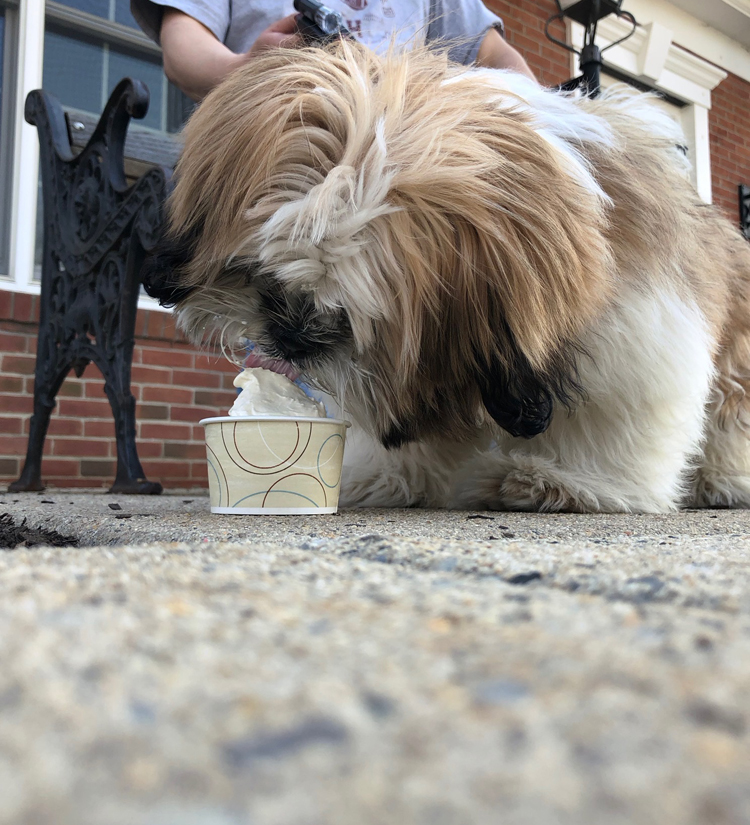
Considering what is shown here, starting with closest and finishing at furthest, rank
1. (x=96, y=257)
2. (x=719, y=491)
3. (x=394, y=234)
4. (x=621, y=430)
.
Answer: (x=394, y=234)
(x=621, y=430)
(x=719, y=491)
(x=96, y=257)

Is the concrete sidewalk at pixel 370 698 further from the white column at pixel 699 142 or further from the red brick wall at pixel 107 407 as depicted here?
the white column at pixel 699 142

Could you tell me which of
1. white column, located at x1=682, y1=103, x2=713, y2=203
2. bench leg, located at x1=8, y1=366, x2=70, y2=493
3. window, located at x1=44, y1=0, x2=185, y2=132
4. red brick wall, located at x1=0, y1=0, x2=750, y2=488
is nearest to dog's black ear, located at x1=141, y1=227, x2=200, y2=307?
bench leg, located at x1=8, y1=366, x2=70, y2=493

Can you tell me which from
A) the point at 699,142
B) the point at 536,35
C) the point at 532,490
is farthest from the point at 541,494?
the point at 699,142

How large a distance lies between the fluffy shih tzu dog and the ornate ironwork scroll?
2.82 feet

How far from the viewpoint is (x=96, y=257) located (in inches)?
104

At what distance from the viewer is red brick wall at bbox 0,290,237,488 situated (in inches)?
137

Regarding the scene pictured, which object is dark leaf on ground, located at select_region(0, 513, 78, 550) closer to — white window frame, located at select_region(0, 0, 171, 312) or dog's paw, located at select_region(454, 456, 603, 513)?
dog's paw, located at select_region(454, 456, 603, 513)

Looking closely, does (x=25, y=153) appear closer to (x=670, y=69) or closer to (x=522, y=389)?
(x=522, y=389)

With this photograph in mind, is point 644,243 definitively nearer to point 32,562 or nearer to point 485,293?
point 485,293

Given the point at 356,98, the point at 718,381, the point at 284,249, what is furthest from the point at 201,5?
the point at 718,381

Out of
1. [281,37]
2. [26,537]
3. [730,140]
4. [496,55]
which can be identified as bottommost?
[26,537]

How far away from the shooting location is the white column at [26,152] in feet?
11.8

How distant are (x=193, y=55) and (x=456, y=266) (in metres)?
1.24

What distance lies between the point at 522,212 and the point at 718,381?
121cm
